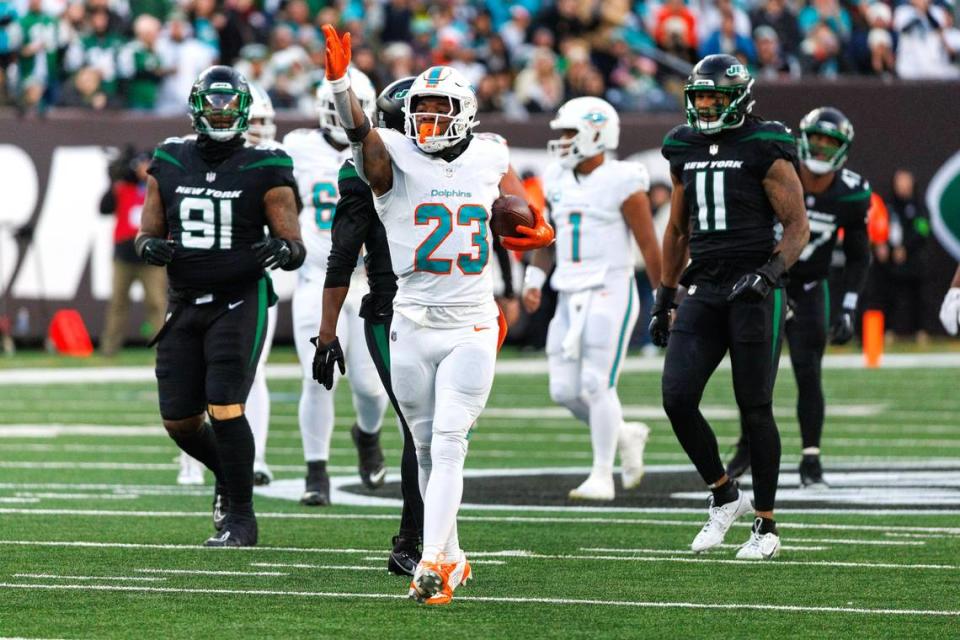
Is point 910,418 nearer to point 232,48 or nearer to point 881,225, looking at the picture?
point 881,225

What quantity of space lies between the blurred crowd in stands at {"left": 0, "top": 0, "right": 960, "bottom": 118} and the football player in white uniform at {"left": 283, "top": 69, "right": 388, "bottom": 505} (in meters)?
9.59

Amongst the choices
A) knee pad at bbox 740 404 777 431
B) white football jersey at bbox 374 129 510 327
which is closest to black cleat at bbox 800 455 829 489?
knee pad at bbox 740 404 777 431

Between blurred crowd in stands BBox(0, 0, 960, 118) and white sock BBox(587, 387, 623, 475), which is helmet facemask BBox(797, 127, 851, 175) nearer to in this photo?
white sock BBox(587, 387, 623, 475)

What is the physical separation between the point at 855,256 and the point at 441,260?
14.2 feet

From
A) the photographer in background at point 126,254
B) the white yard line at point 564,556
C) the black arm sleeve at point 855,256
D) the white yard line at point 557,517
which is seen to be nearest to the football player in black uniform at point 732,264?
the white yard line at point 564,556

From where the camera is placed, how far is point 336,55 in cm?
608

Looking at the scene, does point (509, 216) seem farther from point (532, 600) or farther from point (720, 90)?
point (720, 90)

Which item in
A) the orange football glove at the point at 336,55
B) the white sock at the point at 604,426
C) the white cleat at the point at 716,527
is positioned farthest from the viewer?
the white sock at the point at 604,426

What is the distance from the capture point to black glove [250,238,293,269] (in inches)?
301

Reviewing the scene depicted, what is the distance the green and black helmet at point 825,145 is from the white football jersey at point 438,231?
3.78 metres

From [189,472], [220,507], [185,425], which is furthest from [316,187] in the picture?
[220,507]

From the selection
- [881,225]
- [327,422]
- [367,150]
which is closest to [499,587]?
[367,150]

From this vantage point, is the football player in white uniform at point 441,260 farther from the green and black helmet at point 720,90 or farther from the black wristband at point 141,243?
the black wristband at point 141,243

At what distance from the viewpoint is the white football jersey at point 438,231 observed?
6.45 meters
